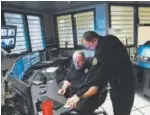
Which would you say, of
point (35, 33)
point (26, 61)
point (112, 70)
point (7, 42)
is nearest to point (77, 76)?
point (112, 70)

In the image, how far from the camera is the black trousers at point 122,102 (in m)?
1.81

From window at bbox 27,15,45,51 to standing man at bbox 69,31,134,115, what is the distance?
137 inches

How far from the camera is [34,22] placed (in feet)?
16.5

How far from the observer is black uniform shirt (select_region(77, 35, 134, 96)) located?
163cm

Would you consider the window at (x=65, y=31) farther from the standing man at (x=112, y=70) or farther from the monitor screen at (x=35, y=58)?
the standing man at (x=112, y=70)

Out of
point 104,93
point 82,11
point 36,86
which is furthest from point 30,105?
point 82,11

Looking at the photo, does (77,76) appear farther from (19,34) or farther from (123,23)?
(123,23)

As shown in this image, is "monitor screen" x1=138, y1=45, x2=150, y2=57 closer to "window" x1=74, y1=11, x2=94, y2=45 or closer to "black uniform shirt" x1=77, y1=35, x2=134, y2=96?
"window" x1=74, y1=11, x2=94, y2=45

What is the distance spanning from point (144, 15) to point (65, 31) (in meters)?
2.57

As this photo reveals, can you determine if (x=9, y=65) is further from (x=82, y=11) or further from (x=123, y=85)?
(x=82, y=11)

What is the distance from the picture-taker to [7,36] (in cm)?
293

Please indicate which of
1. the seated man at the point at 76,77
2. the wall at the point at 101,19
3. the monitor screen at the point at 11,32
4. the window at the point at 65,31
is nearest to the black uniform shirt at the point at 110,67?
the seated man at the point at 76,77

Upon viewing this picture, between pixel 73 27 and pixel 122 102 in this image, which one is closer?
pixel 122 102

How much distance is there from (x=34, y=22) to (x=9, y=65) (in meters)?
2.58
